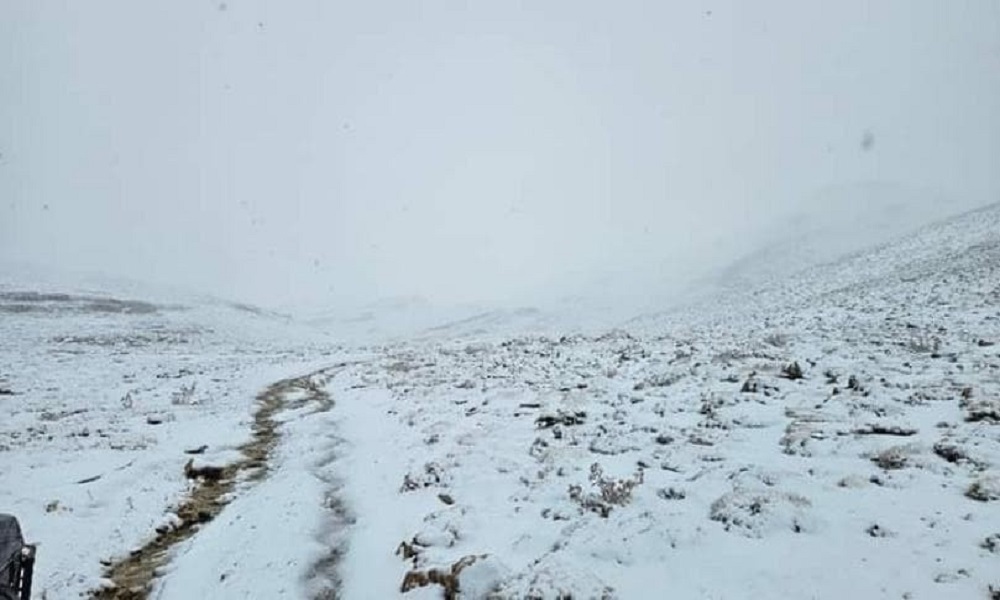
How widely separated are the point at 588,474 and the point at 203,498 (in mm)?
8106

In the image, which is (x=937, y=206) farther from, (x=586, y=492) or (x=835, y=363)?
(x=586, y=492)

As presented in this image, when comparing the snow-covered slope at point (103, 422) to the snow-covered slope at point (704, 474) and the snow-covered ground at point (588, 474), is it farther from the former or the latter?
the snow-covered slope at point (704, 474)

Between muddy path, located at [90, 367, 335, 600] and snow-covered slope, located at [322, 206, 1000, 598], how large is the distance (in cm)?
233

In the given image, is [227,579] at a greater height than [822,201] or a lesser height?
lesser

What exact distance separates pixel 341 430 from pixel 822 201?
4746 inches

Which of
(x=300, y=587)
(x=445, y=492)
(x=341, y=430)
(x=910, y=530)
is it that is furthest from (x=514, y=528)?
(x=341, y=430)

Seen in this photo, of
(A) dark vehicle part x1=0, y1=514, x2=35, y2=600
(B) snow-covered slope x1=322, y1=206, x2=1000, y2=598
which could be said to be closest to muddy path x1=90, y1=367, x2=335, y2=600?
(B) snow-covered slope x1=322, y1=206, x2=1000, y2=598

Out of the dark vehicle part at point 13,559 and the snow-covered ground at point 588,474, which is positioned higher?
the dark vehicle part at point 13,559

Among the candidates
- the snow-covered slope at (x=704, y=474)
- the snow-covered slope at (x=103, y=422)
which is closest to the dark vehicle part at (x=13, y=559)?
the snow-covered slope at (x=103, y=422)

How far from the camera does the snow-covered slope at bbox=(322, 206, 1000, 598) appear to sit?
6844 mm

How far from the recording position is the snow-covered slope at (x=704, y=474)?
6.84 meters

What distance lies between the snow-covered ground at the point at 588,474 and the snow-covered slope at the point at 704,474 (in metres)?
0.04

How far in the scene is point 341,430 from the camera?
1792 centimetres

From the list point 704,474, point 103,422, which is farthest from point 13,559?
point 103,422
